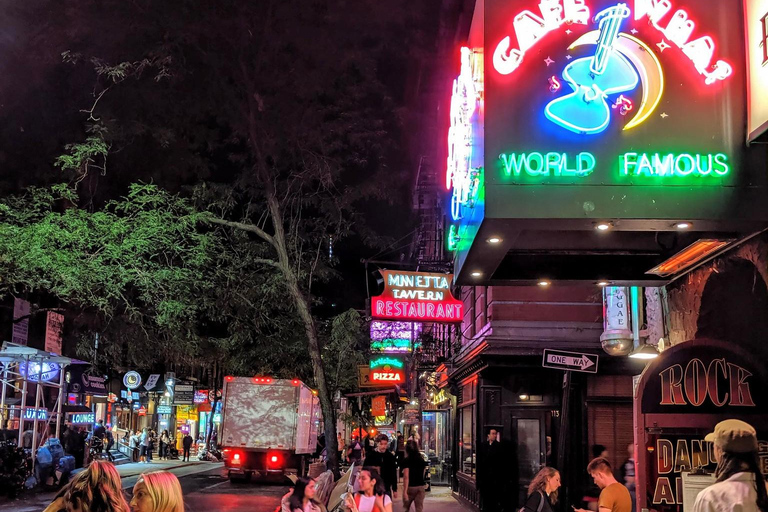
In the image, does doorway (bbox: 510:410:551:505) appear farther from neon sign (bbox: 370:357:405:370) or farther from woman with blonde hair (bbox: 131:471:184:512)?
neon sign (bbox: 370:357:405:370)

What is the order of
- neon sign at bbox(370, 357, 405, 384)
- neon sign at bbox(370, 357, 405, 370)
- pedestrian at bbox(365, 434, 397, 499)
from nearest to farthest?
pedestrian at bbox(365, 434, 397, 499) → neon sign at bbox(370, 357, 405, 384) → neon sign at bbox(370, 357, 405, 370)

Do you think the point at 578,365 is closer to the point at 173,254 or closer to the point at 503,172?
the point at 503,172

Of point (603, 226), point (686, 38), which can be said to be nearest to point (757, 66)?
point (686, 38)

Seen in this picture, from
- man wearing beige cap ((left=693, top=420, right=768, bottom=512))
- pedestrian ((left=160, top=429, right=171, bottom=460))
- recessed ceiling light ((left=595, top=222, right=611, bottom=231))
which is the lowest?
pedestrian ((left=160, top=429, right=171, bottom=460))

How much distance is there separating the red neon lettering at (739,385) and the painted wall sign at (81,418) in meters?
31.3

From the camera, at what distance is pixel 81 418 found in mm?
35719

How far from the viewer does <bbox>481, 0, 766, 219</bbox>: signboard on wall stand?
675 cm

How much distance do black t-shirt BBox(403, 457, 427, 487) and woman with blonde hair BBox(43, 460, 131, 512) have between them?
11.0 metres

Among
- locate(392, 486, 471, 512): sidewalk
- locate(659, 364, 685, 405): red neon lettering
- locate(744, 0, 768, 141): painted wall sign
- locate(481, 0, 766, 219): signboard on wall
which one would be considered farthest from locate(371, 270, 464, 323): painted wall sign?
locate(744, 0, 768, 141): painted wall sign

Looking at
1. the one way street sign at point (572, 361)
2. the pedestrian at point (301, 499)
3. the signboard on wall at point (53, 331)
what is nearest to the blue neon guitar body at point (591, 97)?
the pedestrian at point (301, 499)

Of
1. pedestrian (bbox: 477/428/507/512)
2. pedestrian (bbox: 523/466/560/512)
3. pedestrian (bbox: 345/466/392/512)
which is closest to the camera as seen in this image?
pedestrian (bbox: 523/466/560/512)

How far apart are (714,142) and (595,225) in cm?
126

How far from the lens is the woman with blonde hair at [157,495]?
4.28m

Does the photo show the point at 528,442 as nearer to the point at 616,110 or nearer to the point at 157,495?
the point at 616,110
